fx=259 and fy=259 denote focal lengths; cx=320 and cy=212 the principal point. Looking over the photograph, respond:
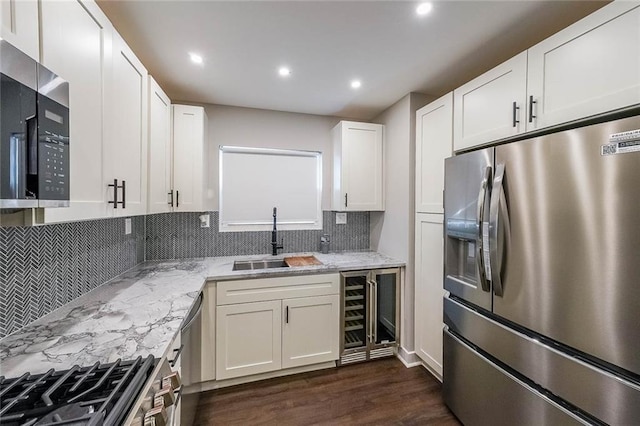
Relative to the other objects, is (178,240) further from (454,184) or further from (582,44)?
(582,44)

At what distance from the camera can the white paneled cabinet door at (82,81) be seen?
860 mm

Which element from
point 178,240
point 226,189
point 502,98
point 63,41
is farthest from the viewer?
point 226,189

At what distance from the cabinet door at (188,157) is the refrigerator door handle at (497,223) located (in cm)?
224

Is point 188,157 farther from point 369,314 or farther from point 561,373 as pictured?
point 561,373

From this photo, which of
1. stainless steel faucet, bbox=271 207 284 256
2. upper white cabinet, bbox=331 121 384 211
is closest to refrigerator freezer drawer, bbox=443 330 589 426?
upper white cabinet, bbox=331 121 384 211

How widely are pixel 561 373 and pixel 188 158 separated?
9.11 ft

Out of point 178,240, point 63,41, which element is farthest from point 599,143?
point 178,240

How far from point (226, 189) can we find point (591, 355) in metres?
2.85

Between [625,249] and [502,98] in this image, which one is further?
[502,98]

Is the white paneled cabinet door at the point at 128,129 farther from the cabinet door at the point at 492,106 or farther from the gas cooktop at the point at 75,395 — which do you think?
the cabinet door at the point at 492,106

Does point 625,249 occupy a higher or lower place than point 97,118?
lower

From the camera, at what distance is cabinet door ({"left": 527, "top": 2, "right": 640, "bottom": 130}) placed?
100cm

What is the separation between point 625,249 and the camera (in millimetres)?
943

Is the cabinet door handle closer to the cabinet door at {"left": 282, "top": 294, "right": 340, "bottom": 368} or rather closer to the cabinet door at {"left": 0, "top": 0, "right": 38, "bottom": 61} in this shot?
the cabinet door at {"left": 282, "top": 294, "right": 340, "bottom": 368}
